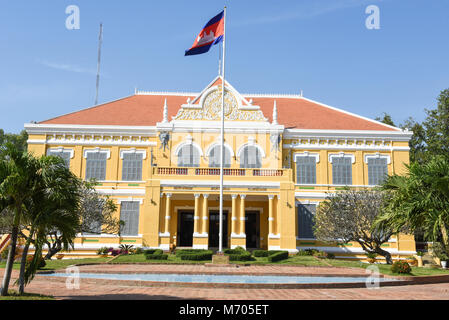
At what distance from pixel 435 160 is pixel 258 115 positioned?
1899 cm

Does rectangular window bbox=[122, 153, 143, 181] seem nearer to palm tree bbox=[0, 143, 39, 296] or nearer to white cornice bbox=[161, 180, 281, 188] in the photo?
white cornice bbox=[161, 180, 281, 188]

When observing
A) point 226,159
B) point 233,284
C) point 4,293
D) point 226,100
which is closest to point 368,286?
point 233,284

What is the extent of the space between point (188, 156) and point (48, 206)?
21.6 metres

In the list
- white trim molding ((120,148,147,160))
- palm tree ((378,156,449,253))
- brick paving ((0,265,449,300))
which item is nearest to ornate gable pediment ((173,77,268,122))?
white trim molding ((120,148,147,160))

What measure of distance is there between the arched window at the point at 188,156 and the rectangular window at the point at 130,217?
4745 mm

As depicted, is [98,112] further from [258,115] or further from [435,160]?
[435,160]

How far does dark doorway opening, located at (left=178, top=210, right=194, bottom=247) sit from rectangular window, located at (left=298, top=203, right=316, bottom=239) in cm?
851

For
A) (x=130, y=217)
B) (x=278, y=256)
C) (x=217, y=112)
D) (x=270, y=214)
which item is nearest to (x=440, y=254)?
(x=270, y=214)

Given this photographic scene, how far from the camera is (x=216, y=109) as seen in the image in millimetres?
32656

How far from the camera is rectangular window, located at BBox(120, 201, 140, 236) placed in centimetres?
3109

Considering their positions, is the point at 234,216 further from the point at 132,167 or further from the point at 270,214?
the point at 132,167

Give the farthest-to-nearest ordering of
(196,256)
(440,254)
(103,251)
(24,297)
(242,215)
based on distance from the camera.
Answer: (103,251), (242,215), (440,254), (196,256), (24,297)

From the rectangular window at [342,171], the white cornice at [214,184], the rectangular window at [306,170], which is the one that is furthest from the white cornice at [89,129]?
the rectangular window at [342,171]

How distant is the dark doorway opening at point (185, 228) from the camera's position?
105 feet
